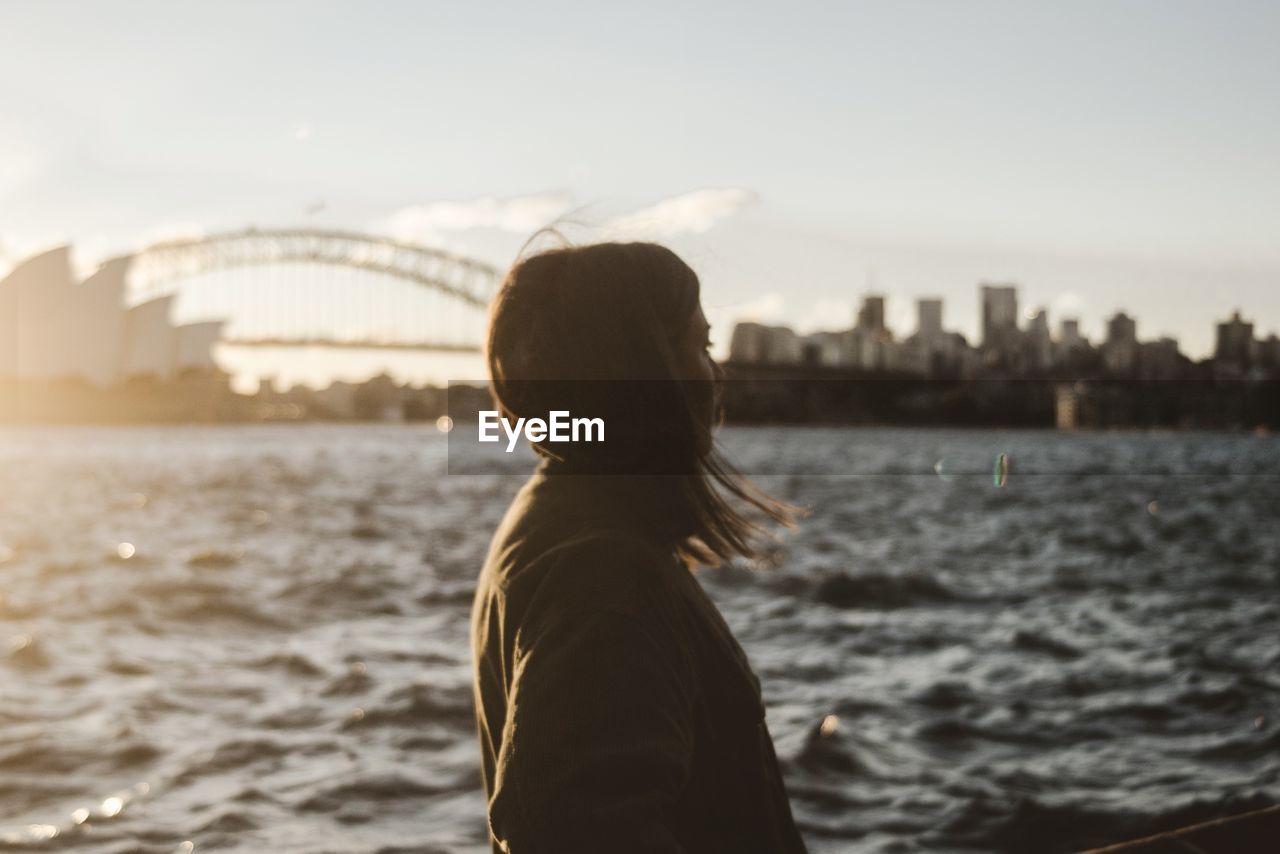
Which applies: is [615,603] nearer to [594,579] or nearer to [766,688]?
[594,579]

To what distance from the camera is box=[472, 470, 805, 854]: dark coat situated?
110 centimetres

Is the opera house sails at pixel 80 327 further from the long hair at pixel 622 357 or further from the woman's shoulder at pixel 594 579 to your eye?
the woman's shoulder at pixel 594 579

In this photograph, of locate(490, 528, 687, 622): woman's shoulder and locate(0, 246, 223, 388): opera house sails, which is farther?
locate(0, 246, 223, 388): opera house sails

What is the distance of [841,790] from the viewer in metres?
5.79

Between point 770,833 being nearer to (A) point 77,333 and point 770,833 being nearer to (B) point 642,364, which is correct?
(B) point 642,364

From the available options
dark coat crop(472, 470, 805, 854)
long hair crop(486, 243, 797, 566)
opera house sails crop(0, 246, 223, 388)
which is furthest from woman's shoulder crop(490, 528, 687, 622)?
opera house sails crop(0, 246, 223, 388)

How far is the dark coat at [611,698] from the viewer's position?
1.10 metres

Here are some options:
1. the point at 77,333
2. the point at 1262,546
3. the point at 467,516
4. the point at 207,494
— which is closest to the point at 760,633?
the point at 1262,546

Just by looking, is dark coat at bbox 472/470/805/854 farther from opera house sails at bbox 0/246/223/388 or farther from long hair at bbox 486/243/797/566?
opera house sails at bbox 0/246/223/388

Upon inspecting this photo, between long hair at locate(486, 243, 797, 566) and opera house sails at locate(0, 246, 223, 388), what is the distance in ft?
250

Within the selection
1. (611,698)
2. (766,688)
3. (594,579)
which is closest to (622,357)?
(594,579)

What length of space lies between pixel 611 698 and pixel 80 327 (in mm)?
83211

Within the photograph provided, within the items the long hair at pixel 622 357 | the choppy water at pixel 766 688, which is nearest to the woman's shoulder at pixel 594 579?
the long hair at pixel 622 357

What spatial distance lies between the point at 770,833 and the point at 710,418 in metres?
0.49
